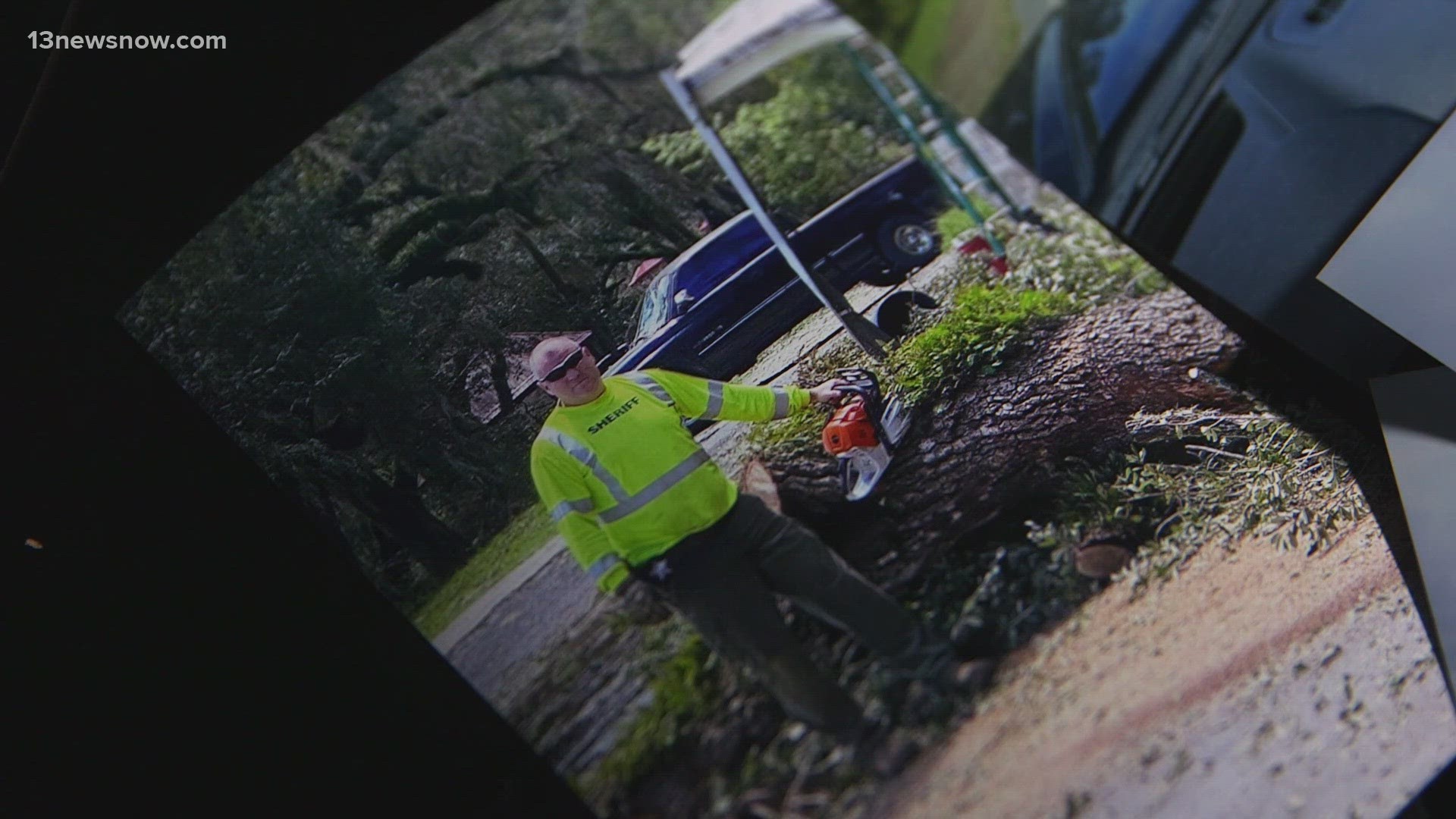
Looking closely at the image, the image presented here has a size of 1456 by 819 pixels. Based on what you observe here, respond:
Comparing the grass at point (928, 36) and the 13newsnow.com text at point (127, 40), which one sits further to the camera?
the grass at point (928, 36)

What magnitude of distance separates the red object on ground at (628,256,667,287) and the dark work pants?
0.34 m

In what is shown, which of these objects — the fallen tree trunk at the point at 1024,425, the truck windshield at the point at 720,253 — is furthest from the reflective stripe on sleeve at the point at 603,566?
the truck windshield at the point at 720,253

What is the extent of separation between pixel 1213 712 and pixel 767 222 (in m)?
0.85

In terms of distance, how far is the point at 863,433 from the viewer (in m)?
1.29

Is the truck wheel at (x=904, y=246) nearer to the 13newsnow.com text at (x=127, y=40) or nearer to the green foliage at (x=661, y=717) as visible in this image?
the green foliage at (x=661, y=717)

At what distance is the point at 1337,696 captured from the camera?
1.16 m

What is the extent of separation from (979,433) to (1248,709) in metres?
0.44

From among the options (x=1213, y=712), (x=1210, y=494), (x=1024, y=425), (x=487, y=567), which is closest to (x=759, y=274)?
(x=1024, y=425)

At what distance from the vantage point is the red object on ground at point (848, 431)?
1.29 meters

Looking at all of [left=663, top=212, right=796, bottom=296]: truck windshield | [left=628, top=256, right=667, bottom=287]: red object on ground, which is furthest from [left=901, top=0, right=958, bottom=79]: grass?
[left=628, top=256, right=667, bottom=287]: red object on ground

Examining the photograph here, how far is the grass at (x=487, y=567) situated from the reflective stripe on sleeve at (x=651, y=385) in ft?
0.66

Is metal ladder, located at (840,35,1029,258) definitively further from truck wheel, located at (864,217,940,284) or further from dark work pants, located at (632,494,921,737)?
dark work pants, located at (632,494,921,737)

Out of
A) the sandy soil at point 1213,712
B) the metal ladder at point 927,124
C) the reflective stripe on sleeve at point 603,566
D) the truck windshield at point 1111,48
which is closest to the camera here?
the sandy soil at point 1213,712

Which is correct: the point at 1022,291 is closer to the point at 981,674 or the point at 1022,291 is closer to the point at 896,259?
the point at 896,259
